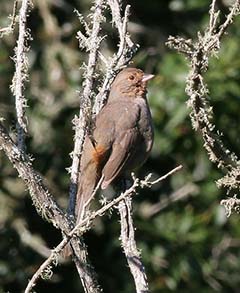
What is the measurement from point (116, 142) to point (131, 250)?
81.2 inches

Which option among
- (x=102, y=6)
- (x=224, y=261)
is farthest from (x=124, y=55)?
(x=224, y=261)

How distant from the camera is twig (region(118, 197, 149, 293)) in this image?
4965 millimetres

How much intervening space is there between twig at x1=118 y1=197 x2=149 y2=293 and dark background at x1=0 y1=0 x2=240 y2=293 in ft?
10.1

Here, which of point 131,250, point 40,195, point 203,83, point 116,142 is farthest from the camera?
point 116,142

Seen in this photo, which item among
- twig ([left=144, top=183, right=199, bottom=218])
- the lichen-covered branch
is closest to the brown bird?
the lichen-covered branch

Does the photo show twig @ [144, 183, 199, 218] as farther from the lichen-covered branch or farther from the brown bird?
the lichen-covered branch

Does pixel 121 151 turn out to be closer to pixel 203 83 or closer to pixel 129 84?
pixel 129 84

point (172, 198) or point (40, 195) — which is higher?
point (172, 198)

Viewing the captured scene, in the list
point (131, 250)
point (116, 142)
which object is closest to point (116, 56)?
point (131, 250)

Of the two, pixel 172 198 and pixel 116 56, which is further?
pixel 172 198

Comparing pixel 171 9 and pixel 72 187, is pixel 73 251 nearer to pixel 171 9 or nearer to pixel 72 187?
pixel 72 187

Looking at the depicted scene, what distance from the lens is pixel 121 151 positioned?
7.16 metres

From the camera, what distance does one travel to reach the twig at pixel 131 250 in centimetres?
496

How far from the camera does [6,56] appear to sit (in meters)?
9.40
